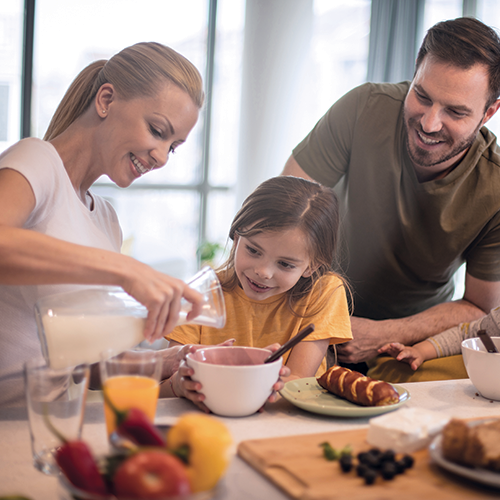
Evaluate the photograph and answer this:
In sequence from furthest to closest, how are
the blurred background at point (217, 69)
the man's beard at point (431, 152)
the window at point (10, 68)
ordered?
the blurred background at point (217, 69) < the window at point (10, 68) < the man's beard at point (431, 152)

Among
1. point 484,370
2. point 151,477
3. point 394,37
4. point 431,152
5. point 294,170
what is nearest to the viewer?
point 151,477

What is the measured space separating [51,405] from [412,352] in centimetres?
112

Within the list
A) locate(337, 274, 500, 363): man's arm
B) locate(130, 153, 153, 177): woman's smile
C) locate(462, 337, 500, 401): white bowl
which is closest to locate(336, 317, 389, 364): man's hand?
locate(337, 274, 500, 363): man's arm

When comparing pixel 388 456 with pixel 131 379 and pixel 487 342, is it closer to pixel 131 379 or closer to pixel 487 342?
pixel 131 379

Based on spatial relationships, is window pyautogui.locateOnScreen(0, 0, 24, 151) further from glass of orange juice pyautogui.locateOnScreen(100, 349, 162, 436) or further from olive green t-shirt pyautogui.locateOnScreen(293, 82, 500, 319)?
glass of orange juice pyautogui.locateOnScreen(100, 349, 162, 436)

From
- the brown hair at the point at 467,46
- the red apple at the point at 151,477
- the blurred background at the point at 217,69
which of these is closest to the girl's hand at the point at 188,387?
the red apple at the point at 151,477

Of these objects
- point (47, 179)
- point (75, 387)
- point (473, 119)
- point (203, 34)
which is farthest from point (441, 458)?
point (203, 34)

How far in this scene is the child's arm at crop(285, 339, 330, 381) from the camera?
140 cm

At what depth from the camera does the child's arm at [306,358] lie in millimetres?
1404

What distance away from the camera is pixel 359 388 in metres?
1.07

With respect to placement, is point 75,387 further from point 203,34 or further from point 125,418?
point 203,34

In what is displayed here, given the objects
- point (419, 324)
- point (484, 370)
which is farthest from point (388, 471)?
point (419, 324)

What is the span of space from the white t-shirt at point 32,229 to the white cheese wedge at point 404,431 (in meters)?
0.69

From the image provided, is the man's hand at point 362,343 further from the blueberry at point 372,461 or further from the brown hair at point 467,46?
the blueberry at point 372,461
